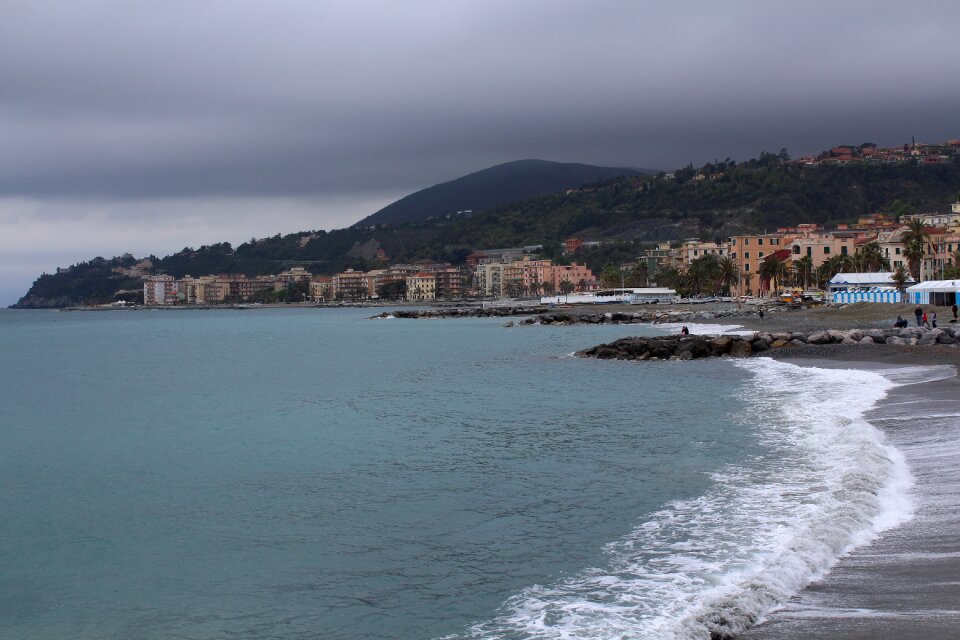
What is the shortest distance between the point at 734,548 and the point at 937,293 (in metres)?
54.6

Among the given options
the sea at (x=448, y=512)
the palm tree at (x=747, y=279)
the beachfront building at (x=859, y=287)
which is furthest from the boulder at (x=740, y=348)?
the palm tree at (x=747, y=279)

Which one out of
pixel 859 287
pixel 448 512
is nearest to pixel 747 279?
pixel 859 287

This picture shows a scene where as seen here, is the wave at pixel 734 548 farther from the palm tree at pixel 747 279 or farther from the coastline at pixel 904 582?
the palm tree at pixel 747 279

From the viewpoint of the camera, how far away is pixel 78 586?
9.45 metres

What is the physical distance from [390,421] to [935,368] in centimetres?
1598

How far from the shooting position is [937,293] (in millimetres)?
57281

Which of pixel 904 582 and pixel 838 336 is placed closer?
pixel 904 582

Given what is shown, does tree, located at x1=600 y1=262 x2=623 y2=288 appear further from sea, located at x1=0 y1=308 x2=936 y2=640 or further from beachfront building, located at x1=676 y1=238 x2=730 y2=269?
sea, located at x1=0 y1=308 x2=936 y2=640

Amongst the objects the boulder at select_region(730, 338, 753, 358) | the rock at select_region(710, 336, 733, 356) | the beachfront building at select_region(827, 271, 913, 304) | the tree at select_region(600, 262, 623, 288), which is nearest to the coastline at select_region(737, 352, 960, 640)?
the boulder at select_region(730, 338, 753, 358)

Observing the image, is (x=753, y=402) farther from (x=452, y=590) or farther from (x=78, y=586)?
(x=78, y=586)

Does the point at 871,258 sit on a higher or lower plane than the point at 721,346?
higher

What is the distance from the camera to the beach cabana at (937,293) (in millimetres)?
53931

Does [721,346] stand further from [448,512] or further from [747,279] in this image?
[747,279]

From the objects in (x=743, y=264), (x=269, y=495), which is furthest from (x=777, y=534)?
(x=743, y=264)
